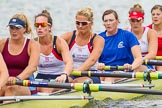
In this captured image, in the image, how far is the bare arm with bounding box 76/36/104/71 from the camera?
6.94 m

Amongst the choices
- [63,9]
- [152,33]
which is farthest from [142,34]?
[63,9]

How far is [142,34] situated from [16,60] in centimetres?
250

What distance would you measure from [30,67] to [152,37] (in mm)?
2413

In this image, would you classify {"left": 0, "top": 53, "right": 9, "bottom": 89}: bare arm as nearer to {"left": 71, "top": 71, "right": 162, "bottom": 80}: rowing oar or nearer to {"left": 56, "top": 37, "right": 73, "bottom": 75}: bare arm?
{"left": 56, "top": 37, "right": 73, "bottom": 75}: bare arm

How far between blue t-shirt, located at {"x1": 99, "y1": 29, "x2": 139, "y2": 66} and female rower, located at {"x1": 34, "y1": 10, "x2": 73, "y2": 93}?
1016mm

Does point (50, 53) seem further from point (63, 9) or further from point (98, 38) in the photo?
point (63, 9)

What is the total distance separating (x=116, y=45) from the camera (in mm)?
7488

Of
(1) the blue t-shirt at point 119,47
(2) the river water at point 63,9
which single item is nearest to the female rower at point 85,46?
(1) the blue t-shirt at point 119,47

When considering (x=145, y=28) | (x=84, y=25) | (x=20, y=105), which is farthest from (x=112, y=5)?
(x=20, y=105)

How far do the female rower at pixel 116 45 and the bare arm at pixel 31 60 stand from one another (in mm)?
1414

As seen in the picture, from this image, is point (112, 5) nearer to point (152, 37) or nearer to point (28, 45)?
point (152, 37)

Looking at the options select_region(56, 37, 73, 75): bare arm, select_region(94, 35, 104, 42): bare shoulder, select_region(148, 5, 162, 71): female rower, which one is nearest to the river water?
select_region(148, 5, 162, 71): female rower

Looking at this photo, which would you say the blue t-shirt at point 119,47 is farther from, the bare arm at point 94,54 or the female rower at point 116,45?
the bare arm at point 94,54

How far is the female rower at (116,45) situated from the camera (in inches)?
289
